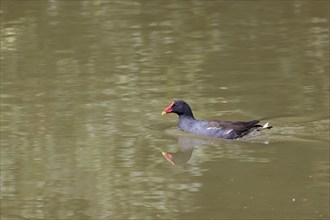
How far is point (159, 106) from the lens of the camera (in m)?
15.2

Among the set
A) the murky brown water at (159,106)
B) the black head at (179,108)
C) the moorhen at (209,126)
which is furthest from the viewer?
the black head at (179,108)

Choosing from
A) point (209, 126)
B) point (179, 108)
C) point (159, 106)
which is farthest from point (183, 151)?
point (159, 106)

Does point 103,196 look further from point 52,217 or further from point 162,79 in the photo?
point 162,79

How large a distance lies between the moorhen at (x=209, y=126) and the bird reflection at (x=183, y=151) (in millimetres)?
124

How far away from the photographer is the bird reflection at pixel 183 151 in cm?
1300

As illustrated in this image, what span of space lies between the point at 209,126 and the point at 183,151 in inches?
26.3

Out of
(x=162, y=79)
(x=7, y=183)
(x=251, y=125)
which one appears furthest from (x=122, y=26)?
(x=7, y=183)

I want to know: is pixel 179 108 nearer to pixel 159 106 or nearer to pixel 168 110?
pixel 168 110

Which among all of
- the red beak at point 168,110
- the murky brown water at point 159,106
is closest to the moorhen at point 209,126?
the red beak at point 168,110

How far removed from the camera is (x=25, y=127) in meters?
14.3

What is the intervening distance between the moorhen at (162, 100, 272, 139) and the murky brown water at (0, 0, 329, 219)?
0.12 metres

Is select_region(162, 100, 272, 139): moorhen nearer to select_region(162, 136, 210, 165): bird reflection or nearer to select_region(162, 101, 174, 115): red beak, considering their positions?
select_region(162, 101, 174, 115): red beak

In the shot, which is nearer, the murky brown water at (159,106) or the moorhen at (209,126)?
the murky brown water at (159,106)

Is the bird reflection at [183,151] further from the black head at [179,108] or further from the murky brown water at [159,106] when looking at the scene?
the black head at [179,108]
